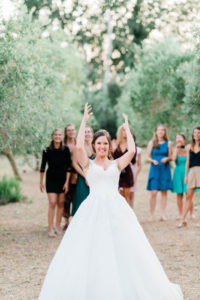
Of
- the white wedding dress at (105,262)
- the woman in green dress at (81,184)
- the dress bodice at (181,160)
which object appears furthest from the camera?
the dress bodice at (181,160)

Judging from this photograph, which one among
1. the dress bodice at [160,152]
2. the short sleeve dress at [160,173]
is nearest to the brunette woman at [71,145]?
the short sleeve dress at [160,173]

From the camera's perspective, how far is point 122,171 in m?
9.79

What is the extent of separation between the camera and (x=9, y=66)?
7.83 metres

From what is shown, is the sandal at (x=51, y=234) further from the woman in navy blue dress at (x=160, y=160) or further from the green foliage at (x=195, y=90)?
the green foliage at (x=195, y=90)

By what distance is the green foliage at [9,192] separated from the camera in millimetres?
14809

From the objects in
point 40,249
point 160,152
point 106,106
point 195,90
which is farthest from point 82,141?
point 106,106

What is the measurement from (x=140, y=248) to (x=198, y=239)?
168 inches

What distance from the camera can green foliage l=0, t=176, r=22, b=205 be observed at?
48.6 ft

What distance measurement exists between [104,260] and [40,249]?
12.0 feet

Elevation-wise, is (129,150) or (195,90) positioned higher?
(195,90)

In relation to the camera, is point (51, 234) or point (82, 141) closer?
point (82, 141)

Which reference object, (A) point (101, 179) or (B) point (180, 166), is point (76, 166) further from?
(A) point (101, 179)

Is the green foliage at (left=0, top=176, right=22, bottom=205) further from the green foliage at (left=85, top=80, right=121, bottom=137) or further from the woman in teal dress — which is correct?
the green foliage at (left=85, top=80, right=121, bottom=137)

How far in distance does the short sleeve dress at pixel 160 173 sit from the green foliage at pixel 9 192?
19.6 feet
